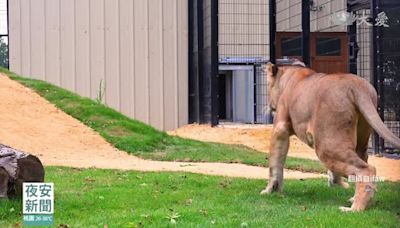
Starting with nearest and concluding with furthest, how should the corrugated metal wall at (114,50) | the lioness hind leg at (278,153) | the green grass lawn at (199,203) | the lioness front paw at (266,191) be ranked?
the green grass lawn at (199,203), the lioness hind leg at (278,153), the lioness front paw at (266,191), the corrugated metal wall at (114,50)

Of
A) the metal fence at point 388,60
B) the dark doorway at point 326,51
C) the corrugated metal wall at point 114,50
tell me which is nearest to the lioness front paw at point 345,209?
the metal fence at point 388,60

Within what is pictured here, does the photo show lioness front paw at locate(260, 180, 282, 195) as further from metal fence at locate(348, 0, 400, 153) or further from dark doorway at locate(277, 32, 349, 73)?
dark doorway at locate(277, 32, 349, 73)

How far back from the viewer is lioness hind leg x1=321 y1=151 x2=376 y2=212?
20.4 ft

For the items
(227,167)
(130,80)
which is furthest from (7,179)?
(130,80)

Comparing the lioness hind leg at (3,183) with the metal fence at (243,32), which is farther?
the metal fence at (243,32)

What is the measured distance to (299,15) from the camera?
17688 mm

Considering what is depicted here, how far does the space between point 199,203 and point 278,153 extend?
1040 millimetres

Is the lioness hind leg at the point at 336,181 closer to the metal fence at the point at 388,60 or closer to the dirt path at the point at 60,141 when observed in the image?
the dirt path at the point at 60,141

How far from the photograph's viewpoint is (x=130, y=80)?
69.6ft

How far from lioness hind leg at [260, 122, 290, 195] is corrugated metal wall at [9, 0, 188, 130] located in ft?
45.4

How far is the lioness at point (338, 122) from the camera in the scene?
20.6ft

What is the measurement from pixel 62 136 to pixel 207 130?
494 cm

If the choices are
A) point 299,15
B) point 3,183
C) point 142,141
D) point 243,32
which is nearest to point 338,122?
point 3,183

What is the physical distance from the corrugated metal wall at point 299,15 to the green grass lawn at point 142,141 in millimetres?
3847
